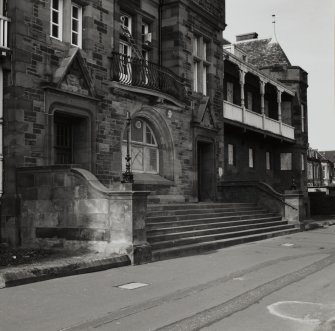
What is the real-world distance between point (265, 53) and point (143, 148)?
2034 centimetres

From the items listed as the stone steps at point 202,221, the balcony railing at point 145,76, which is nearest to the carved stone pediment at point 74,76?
the balcony railing at point 145,76

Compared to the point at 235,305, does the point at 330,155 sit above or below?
above

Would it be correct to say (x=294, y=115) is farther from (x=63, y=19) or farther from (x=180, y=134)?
(x=63, y=19)

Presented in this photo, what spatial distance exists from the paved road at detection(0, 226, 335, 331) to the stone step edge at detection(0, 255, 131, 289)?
20 cm

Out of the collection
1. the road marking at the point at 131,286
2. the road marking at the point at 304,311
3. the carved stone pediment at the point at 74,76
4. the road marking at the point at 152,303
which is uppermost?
the carved stone pediment at the point at 74,76

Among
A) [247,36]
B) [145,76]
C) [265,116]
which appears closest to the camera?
[145,76]

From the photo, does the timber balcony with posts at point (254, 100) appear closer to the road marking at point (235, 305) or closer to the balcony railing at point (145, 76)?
the balcony railing at point (145, 76)

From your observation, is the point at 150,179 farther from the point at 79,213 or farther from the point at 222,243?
the point at 79,213

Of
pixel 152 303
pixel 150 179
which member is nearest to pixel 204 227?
pixel 150 179

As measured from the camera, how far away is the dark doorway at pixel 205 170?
2153cm

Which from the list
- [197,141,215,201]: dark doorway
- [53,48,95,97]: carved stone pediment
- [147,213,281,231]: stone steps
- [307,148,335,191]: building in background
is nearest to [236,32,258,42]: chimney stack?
[197,141,215,201]: dark doorway

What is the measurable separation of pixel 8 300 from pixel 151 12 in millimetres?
14204

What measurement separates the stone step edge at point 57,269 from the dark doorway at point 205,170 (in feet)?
36.7

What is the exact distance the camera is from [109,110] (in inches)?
615
